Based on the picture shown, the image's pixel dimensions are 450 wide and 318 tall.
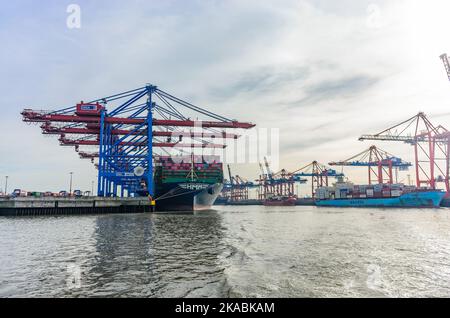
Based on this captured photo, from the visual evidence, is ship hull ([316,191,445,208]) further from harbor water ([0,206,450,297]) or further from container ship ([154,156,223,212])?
harbor water ([0,206,450,297])

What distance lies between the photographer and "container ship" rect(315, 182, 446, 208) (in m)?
81.1

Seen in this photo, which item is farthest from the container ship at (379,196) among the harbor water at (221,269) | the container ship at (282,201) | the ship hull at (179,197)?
the harbor water at (221,269)

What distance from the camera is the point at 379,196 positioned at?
9219cm

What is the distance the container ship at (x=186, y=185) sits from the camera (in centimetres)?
5384

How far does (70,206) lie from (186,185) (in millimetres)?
19506

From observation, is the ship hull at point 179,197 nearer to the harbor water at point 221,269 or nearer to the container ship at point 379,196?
the harbor water at point 221,269

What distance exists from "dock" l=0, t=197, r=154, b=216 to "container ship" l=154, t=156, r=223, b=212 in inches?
177

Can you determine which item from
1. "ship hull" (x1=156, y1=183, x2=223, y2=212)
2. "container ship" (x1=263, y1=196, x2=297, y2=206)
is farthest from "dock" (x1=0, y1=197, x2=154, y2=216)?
"container ship" (x1=263, y1=196, x2=297, y2=206)

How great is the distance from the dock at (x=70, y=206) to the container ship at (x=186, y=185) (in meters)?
4.49

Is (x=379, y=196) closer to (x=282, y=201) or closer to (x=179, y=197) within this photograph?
(x=282, y=201)

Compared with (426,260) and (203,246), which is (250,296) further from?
(426,260)
